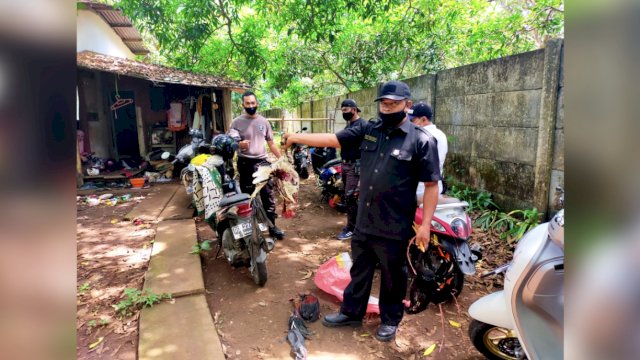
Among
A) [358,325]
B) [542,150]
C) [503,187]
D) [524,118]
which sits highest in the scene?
[524,118]

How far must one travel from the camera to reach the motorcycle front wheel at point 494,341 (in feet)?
7.96

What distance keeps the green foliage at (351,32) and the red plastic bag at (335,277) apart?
439 centimetres

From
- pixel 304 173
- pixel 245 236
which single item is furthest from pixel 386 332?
pixel 304 173

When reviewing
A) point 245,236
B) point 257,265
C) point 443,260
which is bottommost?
point 257,265

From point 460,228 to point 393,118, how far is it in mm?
1181

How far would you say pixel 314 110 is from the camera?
13.0 meters

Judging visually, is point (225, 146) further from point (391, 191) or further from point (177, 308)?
point (391, 191)

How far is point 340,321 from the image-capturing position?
2982 millimetres

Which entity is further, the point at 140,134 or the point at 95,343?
the point at 140,134

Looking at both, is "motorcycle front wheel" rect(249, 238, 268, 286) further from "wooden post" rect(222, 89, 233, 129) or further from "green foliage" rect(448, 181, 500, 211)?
"wooden post" rect(222, 89, 233, 129)
